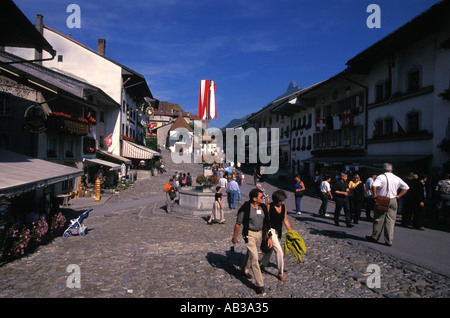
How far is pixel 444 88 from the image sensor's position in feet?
49.9

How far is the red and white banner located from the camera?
25.1 m

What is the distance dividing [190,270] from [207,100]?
20.0 metres

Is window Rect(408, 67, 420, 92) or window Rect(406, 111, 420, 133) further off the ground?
window Rect(408, 67, 420, 92)

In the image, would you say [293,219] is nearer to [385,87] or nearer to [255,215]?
[255,215]

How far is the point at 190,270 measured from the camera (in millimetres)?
6594

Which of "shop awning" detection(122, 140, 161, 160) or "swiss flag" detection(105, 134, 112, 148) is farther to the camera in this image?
"shop awning" detection(122, 140, 161, 160)

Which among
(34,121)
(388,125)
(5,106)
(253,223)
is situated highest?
(388,125)

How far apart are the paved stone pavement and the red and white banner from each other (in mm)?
16159

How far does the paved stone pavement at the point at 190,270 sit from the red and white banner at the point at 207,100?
16.2 metres

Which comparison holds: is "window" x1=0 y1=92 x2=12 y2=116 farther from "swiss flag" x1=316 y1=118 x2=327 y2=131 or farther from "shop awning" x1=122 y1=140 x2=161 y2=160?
"swiss flag" x1=316 y1=118 x2=327 y2=131

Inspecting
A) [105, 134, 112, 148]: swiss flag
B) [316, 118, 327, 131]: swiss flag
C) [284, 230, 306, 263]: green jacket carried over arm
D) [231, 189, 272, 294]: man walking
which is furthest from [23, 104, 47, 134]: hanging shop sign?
[316, 118, 327, 131]: swiss flag

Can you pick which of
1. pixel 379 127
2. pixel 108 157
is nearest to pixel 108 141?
pixel 108 157

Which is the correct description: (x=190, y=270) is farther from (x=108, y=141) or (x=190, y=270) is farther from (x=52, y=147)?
(x=108, y=141)
